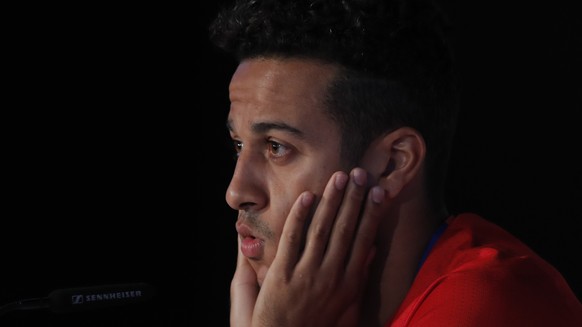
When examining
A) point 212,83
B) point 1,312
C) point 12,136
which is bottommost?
point 1,312

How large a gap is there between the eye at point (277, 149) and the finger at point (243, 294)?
0.38 m

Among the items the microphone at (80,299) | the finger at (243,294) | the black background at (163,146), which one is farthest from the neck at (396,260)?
the black background at (163,146)

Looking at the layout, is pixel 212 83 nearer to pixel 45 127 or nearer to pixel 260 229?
pixel 45 127

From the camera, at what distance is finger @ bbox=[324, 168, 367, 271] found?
173 centimetres

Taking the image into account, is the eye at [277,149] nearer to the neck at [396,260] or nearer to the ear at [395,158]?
the ear at [395,158]

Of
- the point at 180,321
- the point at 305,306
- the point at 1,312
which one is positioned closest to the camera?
the point at 1,312

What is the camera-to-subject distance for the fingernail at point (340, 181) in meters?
1.73

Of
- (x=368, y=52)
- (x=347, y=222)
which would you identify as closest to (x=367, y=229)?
(x=347, y=222)

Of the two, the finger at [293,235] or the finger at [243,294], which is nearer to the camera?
the finger at [293,235]

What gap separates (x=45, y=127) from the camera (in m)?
2.69

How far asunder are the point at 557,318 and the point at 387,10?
2.46 feet

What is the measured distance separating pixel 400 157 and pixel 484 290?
15.0 inches

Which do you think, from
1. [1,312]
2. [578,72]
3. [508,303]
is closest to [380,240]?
[508,303]

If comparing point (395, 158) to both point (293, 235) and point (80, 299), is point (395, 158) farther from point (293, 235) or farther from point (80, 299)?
point (80, 299)
